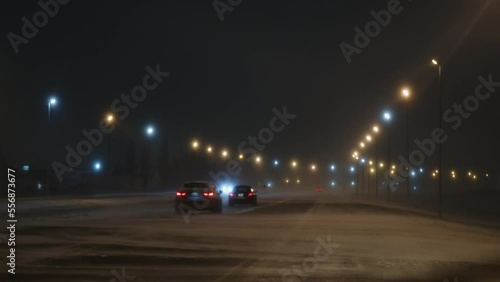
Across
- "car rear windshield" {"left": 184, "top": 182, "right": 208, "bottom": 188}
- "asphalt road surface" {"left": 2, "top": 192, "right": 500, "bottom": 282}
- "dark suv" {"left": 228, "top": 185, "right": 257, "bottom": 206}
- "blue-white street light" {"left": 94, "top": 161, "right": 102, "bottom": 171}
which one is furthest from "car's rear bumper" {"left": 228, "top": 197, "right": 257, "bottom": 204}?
"blue-white street light" {"left": 94, "top": 161, "right": 102, "bottom": 171}

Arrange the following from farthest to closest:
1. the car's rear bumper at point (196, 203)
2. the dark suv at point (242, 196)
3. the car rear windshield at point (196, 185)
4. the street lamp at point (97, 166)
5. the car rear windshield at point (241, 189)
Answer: the street lamp at point (97, 166) < the car rear windshield at point (241, 189) < the dark suv at point (242, 196) < the car rear windshield at point (196, 185) < the car's rear bumper at point (196, 203)

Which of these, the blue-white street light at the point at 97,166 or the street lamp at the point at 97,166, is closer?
the blue-white street light at the point at 97,166

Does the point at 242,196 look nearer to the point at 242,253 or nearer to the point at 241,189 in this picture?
the point at 241,189

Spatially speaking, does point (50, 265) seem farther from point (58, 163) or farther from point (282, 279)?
point (58, 163)

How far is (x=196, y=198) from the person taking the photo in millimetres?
39781

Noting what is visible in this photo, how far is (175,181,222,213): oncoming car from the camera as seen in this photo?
130 ft

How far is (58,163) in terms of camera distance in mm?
91250

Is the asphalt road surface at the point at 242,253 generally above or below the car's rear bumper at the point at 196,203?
below

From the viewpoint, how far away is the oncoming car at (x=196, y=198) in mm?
39750

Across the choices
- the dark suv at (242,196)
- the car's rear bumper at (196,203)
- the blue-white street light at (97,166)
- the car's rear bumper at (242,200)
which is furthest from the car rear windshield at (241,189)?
the blue-white street light at (97,166)

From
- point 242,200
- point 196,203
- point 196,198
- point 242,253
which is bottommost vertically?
point 242,253

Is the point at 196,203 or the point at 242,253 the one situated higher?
the point at 196,203

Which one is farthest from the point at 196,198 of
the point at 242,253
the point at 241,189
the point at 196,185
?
the point at 242,253

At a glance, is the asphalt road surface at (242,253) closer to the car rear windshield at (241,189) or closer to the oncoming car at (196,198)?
the oncoming car at (196,198)
